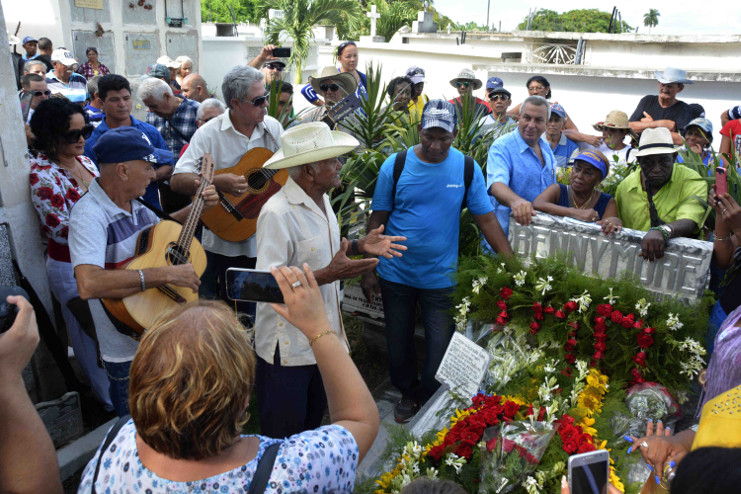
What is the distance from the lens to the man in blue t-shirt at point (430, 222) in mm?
3559

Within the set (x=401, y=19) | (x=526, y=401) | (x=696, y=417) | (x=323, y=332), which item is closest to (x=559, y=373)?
(x=526, y=401)

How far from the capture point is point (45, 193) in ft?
11.5

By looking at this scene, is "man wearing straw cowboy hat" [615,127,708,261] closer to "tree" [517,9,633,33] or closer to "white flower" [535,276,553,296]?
"white flower" [535,276,553,296]

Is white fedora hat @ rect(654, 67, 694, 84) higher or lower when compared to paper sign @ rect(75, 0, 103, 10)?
lower

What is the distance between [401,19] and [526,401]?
25996mm

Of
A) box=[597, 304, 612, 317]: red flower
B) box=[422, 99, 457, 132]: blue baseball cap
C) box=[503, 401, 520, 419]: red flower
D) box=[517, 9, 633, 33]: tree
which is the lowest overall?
box=[503, 401, 520, 419]: red flower

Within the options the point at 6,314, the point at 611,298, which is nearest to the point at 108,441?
the point at 6,314

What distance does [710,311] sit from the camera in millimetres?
3025

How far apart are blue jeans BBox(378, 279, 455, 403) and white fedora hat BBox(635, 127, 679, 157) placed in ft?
4.55

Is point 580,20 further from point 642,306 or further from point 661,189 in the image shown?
point 642,306

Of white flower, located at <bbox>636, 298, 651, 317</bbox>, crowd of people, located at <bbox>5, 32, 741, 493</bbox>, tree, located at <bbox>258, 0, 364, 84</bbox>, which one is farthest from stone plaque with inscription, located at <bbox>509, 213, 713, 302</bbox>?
tree, located at <bbox>258, 0, 364, 84</bbox>

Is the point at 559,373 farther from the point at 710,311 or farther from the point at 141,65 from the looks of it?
the point at 141,65

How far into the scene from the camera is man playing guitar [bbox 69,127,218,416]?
9.14 feet

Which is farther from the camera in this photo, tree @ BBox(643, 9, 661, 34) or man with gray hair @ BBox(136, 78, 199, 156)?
tree @ BBox(643, 9, 661, 34)
